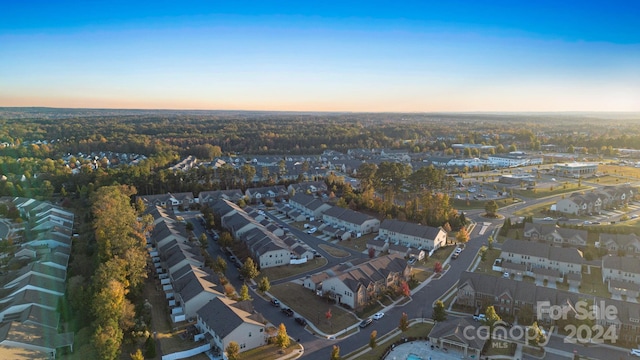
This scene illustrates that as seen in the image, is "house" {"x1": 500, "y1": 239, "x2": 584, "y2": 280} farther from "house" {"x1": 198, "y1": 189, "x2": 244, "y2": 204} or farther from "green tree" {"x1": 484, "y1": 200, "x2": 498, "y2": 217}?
"house" {"x1": 198, "y1": 189, "x2": 244, "y2": 204}

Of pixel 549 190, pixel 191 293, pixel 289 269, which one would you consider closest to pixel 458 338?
pixel 289 269

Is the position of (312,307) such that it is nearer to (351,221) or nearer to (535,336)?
(535,336)

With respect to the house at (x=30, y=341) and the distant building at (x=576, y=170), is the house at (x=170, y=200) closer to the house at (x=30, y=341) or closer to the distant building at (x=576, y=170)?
the house at (x=30, y=341)

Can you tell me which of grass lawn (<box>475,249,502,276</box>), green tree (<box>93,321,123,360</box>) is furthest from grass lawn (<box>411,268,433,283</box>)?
green tree (<box>93,321,123,360</box>)

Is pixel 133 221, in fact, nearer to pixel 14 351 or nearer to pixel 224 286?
pixel 224 286

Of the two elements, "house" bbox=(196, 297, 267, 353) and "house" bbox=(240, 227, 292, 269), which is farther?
"house" bbox=(240, 227, 292, 269)

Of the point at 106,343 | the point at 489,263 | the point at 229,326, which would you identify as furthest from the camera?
the point at 489,263
